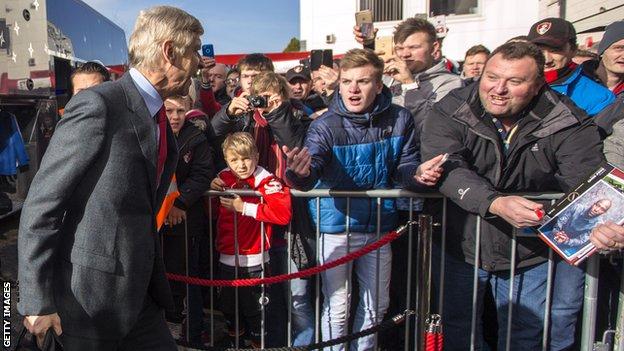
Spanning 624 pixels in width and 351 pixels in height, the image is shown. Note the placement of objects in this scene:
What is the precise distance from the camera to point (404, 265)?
11.6 ft

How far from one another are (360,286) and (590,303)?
128 centimetres

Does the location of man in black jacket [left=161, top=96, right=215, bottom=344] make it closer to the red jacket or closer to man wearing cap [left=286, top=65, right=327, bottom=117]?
the red jacket

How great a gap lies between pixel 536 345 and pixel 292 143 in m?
1.89

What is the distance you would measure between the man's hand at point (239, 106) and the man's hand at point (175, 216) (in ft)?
2.59

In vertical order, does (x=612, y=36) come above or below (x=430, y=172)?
above

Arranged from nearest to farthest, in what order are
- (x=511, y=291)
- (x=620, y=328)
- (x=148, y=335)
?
(x=148, y=335), (x=620, y=328), (x=511, y=291)

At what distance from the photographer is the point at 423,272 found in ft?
9.42

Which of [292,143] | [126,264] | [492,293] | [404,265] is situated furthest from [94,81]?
[492,293]

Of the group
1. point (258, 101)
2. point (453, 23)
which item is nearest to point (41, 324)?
point (258, 101)

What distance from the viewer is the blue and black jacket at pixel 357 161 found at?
318 centimetres

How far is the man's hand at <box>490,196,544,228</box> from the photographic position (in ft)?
8.29

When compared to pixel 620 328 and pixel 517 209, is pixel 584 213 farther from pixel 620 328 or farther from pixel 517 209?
pixel 620 328

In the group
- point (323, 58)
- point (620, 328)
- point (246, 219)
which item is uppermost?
point (323, 58)

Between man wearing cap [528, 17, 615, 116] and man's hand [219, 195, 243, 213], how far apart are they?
2.17 m
